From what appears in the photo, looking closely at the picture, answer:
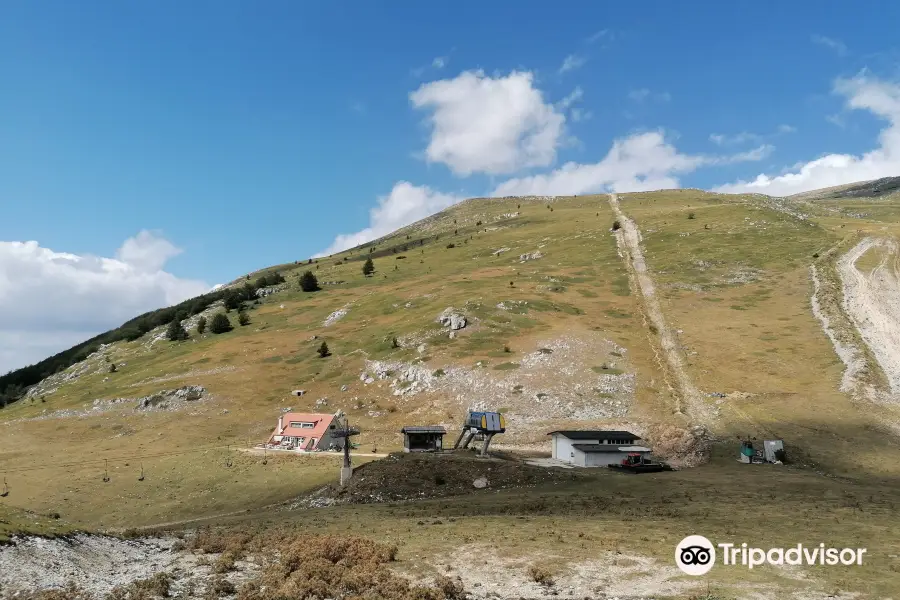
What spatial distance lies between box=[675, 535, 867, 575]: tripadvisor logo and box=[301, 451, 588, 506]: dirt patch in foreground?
2338cm

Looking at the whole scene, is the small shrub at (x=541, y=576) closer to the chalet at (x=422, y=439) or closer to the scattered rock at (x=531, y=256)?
the chalet at (x=422, y=439)

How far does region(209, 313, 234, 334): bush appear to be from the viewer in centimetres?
13588

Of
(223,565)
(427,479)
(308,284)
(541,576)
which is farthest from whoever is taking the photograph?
(308,284)

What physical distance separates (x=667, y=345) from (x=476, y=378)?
3300cm

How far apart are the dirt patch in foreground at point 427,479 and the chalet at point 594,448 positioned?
6970 millimetres

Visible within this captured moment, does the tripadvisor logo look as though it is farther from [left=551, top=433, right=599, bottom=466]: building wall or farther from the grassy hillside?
[left=551, top=433, right=599, bottom=466]: building wall

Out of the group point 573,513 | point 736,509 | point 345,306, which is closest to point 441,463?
point 573,513

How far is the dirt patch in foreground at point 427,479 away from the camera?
149 ft

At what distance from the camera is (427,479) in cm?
4753

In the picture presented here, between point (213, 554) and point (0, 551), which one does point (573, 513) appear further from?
point (0, 551)

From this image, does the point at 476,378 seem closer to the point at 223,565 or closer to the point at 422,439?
the point at 422,439

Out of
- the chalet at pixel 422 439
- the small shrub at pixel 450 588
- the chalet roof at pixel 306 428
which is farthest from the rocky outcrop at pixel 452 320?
the small shrub at pixel 450 588

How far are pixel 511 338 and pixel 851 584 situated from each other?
76964 millimetres

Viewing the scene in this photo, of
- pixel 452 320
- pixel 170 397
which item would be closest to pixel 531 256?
pixel 452 320
